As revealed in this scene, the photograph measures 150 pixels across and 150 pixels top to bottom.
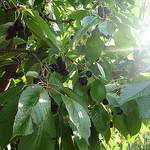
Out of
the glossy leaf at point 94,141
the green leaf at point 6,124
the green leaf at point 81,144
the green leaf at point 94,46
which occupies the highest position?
the green leaf at point 94,46

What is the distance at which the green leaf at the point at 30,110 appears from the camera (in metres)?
0.50

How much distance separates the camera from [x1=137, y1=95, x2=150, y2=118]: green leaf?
691mm

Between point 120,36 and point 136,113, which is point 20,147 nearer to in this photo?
point 136,113

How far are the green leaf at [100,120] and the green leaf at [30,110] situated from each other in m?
0.49

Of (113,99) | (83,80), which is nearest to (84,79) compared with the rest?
(83,80)

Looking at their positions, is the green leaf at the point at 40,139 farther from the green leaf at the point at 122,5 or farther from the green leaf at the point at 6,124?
the green leaf at the point at 122,5

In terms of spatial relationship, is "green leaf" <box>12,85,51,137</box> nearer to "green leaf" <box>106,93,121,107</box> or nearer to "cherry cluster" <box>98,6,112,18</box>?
"green leaf" <box>106,93,121,107</box>

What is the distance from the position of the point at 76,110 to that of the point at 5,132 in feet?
0.94

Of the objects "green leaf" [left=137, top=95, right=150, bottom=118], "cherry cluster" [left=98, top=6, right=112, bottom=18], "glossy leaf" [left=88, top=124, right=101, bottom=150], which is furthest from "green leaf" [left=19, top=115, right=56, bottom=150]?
"cherry cluster" [left=98, top=6, right=112, bottom=18]

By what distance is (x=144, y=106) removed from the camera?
0.71 meters

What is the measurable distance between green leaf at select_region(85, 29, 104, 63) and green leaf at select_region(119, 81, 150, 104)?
1.40 feet

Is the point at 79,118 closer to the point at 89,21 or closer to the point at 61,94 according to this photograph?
the point at 61,94

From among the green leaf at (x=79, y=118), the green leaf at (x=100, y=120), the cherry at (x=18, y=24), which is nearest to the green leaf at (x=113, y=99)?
the green leaf at (x=100, y=120)

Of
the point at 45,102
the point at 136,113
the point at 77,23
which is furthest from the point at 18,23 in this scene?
the point at 77,23
